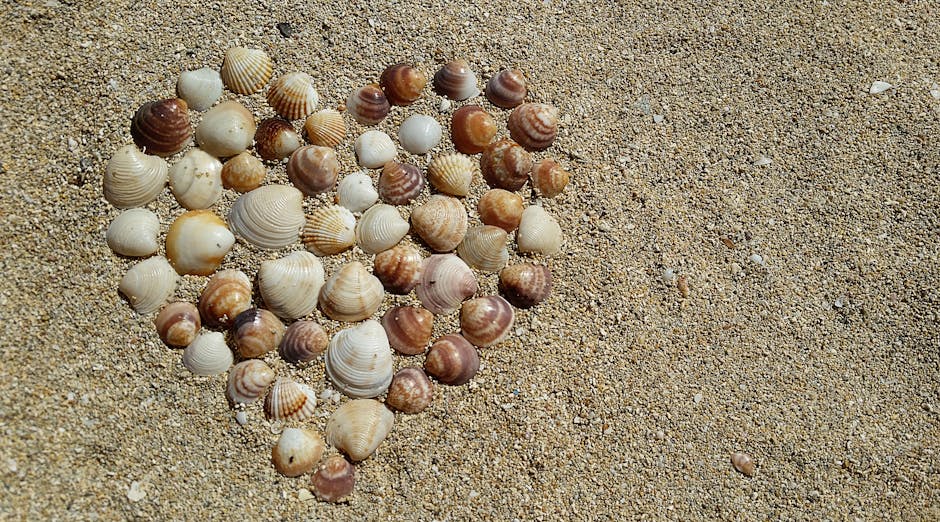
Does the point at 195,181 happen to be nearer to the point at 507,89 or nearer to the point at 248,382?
the point at 248,382

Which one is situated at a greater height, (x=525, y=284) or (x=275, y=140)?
(x=275, y=140)

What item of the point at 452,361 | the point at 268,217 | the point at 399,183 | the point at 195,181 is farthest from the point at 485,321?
the point at 195,181

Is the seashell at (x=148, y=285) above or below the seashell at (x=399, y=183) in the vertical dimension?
below

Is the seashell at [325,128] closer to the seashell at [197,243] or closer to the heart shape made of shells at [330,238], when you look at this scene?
the heart shape made of shells at [330,238]

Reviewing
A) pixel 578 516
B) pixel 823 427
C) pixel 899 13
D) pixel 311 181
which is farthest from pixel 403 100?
pixel 899 13

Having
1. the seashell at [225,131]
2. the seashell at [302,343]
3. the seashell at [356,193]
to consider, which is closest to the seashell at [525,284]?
the seashell at [356,193]

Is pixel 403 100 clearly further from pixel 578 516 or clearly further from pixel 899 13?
pixel 899 13
